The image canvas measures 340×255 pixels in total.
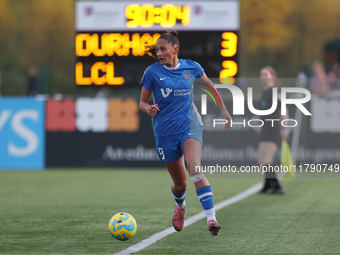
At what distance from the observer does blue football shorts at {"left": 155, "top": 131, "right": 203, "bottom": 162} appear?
313 inches

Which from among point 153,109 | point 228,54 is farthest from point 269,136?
point 153,109

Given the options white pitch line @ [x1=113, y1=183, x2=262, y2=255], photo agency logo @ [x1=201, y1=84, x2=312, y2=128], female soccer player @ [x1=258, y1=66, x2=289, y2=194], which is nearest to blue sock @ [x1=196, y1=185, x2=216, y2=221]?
white pitch line @ [x1=113, y1=183, x2=262, y2=255]

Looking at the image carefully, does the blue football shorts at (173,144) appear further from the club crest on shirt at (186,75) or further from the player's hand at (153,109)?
the club crest on shirt at (186,75)

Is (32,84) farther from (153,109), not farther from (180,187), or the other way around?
(153,109)

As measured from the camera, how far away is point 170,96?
794 centimetres

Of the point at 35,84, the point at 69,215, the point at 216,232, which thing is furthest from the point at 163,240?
the point at 35,84

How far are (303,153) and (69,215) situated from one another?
9.33 meters

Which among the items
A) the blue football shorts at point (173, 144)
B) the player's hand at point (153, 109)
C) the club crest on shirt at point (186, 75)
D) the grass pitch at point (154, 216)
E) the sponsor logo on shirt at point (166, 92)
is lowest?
the grass pitch at point (154, 216)

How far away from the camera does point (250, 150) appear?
18.3 metres

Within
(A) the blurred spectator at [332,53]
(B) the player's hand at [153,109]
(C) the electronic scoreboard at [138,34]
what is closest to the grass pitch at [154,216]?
(B) the player's hand at [153,109]

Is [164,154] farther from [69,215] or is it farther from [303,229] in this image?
[69,215]

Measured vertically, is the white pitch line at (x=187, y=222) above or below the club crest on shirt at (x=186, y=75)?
below

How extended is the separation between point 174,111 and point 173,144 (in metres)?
0.33

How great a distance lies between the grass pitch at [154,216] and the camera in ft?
24.7
